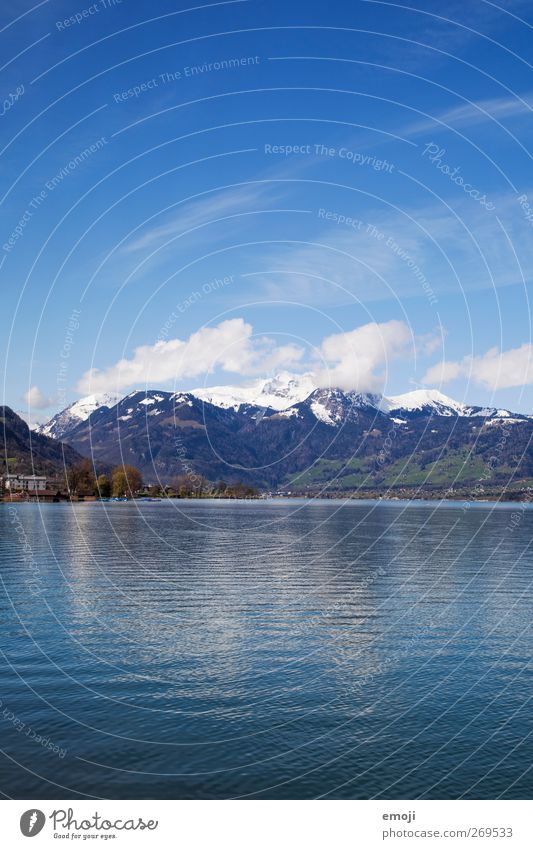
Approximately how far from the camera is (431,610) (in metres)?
75.7

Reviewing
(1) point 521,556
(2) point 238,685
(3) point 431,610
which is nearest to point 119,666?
(2) point 238,685

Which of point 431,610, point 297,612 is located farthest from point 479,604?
point 297,612

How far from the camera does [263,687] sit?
45750 mm

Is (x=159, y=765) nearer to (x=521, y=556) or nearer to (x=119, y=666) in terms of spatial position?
(x=119, y=666)

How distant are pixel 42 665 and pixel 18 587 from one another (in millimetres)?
37636

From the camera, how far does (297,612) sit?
72562 millimetres

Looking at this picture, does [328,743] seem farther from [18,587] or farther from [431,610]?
[18,587]

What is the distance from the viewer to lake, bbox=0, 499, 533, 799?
33.4 meters

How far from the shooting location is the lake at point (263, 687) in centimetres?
3338

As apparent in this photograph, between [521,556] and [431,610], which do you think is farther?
[521,556]

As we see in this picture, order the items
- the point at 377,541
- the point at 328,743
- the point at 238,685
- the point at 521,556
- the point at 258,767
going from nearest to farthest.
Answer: the point at 258,767, the point at 328,743, the point at 238,685, the point at 521,556, the point at 377,541

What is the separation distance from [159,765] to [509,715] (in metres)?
20.8
